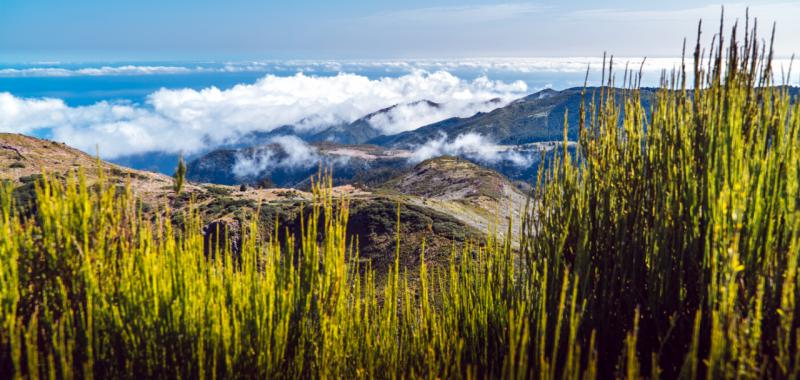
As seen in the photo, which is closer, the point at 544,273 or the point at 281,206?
the point at 544,273

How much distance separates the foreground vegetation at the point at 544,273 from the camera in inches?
→ 104

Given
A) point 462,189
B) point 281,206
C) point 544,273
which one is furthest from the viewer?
point 462,189

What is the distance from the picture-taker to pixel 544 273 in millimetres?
2781

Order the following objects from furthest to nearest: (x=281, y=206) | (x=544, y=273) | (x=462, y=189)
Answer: (x=462, y=189) < (x=281, y=206) < (x=544, y=273)

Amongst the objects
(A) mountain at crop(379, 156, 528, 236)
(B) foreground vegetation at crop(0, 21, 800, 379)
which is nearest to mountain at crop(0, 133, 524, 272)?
(A) mountain at crop(379, 156, 528, 236)

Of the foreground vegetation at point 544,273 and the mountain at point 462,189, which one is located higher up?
the foreground vegetation at point 544,273

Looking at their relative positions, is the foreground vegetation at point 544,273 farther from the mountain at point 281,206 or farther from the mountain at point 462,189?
the mountain at point 462,189

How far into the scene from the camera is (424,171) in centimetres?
7212

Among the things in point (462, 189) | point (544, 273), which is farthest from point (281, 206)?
point (462, 189)

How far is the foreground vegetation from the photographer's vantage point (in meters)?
2.65

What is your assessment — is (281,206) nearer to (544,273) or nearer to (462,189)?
(544,273)

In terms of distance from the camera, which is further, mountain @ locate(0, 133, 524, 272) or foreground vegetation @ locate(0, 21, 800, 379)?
mountain @ locate(0, 133, 524, 272)

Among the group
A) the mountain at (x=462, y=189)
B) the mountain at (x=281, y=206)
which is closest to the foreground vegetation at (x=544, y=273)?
the mountain at (x=281, y=206)

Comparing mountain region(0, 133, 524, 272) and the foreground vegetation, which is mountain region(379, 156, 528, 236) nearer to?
mountain region(0, 133, 524, 272)
